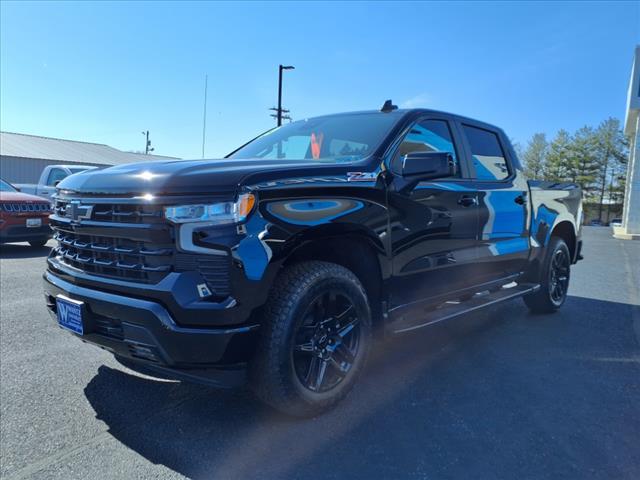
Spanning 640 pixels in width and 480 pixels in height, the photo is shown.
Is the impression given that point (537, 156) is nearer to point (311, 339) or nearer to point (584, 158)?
point (584, 158)

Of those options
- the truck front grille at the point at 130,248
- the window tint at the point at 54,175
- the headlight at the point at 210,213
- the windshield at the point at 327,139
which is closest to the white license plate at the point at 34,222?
the window tint at the point at 54,175

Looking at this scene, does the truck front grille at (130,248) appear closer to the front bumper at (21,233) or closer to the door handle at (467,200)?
the door handle at (467,200)

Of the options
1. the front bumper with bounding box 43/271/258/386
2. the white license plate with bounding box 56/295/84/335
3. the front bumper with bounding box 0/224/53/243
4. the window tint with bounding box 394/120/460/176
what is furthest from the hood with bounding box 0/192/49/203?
the window tint with bounding box 394/120/460/176

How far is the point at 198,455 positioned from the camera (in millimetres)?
2338

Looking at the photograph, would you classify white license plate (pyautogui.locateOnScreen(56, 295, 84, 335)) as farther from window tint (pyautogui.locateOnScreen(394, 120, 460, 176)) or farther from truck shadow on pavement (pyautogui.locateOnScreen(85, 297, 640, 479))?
window tint (pyautogui.locateOnScreen(394, 120, 460, 176))

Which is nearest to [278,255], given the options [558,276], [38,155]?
[558,276]

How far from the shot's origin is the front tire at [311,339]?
7.97ft

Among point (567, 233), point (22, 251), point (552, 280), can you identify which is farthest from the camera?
point (22, 251)

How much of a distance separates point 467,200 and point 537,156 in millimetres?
56416

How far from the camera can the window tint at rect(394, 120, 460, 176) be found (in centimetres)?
339

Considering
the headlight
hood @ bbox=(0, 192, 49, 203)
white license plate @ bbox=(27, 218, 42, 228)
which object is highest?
the headlight

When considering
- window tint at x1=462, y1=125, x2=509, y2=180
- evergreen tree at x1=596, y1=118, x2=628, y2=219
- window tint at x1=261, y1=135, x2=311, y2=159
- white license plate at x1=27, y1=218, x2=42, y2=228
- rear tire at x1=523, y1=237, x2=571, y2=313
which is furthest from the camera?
evergreen tree at x1=596, y1=118, x2=628, y2=219

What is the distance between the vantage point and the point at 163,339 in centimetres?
223

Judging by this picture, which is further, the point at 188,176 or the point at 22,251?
the point at 22,251
